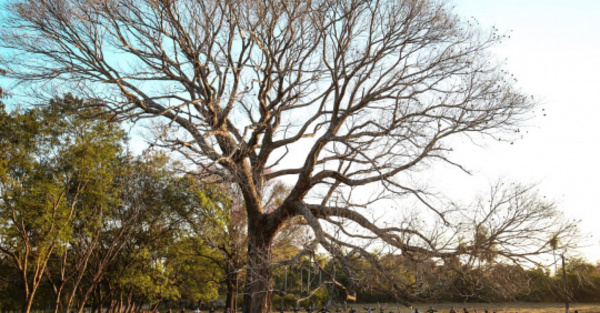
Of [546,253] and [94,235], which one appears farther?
[94,235]

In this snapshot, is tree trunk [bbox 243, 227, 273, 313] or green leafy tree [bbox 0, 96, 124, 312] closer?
tree trunk [bbox 243, 227, 273, 313]

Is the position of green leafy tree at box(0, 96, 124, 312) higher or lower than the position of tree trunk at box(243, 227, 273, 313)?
higher

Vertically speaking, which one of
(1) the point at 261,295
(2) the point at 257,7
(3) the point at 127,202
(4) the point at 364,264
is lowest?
(1) the point at 261,295

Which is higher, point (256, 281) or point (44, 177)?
point (44, 177)

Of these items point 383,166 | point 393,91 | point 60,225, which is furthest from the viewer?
point 60,225

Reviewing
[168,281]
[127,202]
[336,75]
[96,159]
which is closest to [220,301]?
[168,281]

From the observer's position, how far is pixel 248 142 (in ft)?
39.3

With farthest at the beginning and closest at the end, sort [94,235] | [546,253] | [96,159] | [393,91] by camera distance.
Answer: [94,235] → [96,159] → [393,91] → [546,253]

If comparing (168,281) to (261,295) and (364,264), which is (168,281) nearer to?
(261,295)

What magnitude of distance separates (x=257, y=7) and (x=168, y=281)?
1515cm

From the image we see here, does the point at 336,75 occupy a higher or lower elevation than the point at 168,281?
higher

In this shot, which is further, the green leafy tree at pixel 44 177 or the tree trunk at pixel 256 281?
the green leafy tree at pixel 44 177

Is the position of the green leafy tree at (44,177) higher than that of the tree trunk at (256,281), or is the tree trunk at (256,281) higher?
the green leafy tree at (44,177)

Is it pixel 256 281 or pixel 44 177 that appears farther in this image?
pixel 44 177
